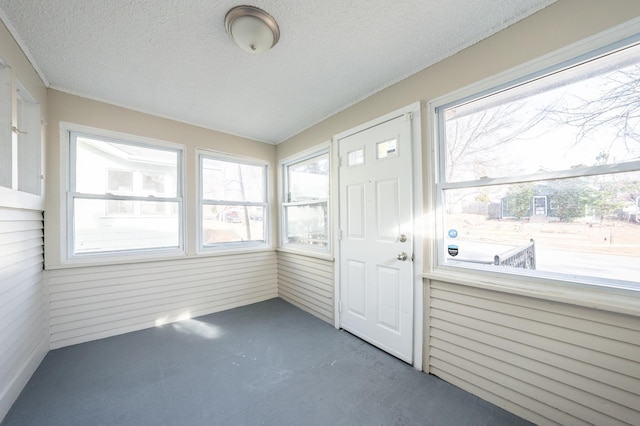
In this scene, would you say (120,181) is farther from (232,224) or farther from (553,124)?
(553,124)

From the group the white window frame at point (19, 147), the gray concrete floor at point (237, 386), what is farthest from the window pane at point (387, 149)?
the white window frame at point (19, 147)

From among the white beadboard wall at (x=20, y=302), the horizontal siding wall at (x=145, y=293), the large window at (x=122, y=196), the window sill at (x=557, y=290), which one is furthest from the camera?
the large window at (x=122, y=196)

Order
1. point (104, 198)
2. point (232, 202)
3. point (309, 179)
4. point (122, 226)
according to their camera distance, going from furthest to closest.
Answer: point (232, 202) → point (309, 179) → point (122, 226) → point (104, 198)

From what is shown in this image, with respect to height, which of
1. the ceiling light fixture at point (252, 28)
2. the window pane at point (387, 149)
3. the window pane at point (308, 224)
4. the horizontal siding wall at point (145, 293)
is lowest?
the horizontal siding wall at point (145, 293)

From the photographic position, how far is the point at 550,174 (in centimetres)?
150

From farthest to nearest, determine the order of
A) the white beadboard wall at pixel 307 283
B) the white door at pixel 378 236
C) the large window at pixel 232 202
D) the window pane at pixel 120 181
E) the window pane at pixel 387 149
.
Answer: the large window at pixel 232 202
the white beadboard wall at pixel 307 283
the window pane at pixel 120 181
the window pane at pixel 387 149
the white door at pixel 378 236

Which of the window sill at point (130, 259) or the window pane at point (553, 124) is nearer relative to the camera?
the window pane at point (553, 124)

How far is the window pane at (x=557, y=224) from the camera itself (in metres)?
1.31

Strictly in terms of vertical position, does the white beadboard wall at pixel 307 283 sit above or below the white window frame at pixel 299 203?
below

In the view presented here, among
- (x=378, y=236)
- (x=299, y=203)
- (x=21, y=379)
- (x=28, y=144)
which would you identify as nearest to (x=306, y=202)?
(x=299, y=203)

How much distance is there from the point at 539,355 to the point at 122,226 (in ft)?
12.8

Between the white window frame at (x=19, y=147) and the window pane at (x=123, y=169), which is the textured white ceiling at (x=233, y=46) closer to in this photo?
the white window frame at (x=19, y=147)

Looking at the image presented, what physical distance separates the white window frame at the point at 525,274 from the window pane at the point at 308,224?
4.82ft

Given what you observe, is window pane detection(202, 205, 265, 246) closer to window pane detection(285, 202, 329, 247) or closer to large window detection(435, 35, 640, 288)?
window pane detection(285, 202, 329, 247)
